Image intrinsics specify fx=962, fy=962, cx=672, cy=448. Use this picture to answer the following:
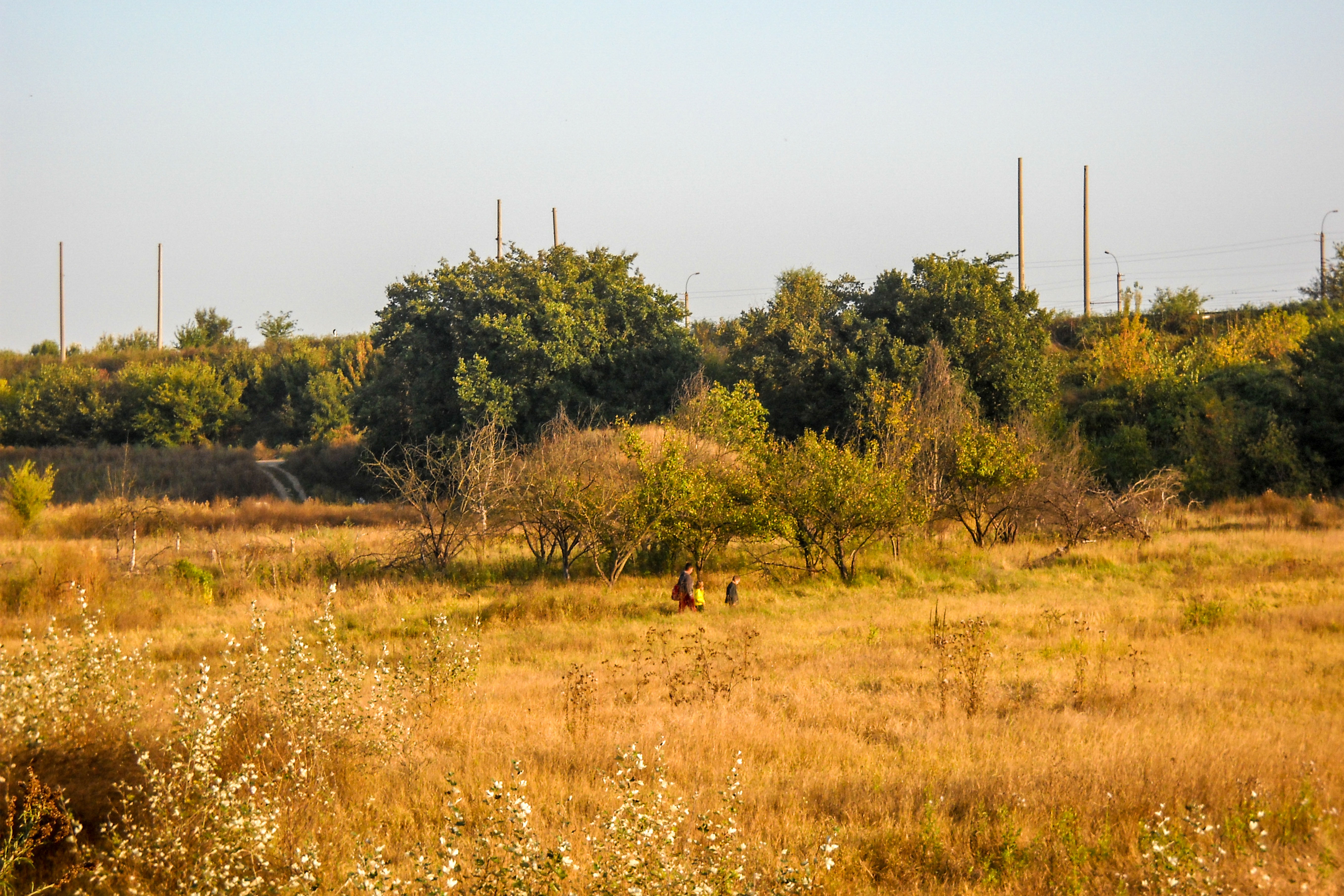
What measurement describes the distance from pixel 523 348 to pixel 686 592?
19.3 meters

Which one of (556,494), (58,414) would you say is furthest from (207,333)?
(556,494)

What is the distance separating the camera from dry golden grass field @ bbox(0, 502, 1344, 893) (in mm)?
5184

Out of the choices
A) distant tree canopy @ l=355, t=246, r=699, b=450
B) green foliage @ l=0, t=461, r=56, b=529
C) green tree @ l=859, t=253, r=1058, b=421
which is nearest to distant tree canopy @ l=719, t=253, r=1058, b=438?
green tree @ l=859, t=253, r=1058, b=421

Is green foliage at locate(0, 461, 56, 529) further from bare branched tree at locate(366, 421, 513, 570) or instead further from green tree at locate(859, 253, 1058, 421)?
green tree at locate(859, 253, 1058, 421)

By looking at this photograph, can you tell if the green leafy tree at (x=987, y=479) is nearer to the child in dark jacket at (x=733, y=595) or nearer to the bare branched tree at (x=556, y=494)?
the child in dark jacket at (x=733, y=595)

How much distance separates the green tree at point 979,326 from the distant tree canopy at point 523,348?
28.3 feet

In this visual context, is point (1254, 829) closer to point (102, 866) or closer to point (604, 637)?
point (102, 866)

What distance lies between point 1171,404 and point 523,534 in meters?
25.7

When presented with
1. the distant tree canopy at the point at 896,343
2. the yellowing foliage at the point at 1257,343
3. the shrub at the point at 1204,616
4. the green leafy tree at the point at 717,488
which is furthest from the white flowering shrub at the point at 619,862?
the yellowing foliage at the point at 1257,343

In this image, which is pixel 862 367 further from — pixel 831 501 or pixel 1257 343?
pixel 1257 343

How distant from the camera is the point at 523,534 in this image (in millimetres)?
22688

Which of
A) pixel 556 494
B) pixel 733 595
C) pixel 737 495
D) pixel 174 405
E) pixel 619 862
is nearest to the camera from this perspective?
pixel 619 862

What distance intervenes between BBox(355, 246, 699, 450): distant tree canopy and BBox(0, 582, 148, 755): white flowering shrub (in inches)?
1026

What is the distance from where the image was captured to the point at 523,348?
114 feet
